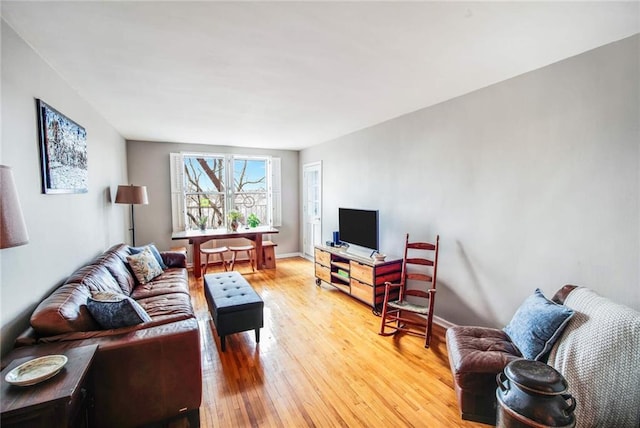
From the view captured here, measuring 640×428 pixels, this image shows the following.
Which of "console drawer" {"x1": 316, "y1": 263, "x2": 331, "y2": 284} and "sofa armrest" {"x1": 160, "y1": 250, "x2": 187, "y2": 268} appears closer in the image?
"sofa armrest" {"x1": 160, "y1": 250, "x2": 187, "y2": 268}

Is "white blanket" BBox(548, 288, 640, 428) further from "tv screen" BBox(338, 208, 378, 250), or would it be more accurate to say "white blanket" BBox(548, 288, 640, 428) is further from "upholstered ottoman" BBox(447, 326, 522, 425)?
"tv screen" BBox(338, 208, 378, 250)

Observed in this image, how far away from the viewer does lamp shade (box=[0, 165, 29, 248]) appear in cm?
119

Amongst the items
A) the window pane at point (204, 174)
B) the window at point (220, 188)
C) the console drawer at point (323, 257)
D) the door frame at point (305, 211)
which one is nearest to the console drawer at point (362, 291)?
the console drawer at point (323, 257)

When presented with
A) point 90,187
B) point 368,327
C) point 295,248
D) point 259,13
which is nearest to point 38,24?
point 259,13

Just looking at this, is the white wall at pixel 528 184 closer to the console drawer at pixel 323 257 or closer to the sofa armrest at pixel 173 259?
the console drawer at pixel 323 257

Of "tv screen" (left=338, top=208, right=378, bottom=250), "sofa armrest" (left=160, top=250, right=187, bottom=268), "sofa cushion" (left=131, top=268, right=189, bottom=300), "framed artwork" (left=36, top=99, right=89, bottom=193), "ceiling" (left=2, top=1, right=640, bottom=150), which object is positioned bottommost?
"sofa cushion" (left=131, top=268, right=189, bottom=300)

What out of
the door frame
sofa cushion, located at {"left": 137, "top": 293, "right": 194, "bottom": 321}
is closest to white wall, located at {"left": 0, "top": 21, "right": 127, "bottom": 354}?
sofa cushion, located at {"left": 137, "top": 293, "right": 194, "bottom": 321}

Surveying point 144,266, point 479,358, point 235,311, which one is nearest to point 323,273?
point 235,311

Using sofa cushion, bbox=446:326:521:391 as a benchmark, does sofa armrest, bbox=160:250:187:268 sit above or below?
above

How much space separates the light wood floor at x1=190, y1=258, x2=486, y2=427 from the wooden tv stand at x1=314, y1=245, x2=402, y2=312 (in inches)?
11.6

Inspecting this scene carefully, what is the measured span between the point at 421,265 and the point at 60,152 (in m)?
3.68

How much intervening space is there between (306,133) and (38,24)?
3.43 meters

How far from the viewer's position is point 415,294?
10.6 ft

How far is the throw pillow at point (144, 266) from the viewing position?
11.0ft
